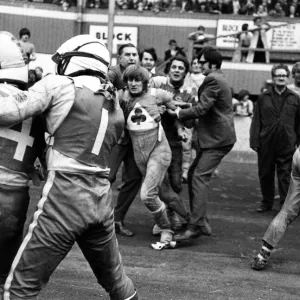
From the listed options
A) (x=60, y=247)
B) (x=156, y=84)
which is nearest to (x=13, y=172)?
(x=60, y=247)

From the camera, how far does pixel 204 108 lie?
23.5ft

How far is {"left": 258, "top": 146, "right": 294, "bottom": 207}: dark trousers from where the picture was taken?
912cm

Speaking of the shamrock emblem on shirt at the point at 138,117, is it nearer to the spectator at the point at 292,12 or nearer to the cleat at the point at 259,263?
the cleat at the point at 259,263

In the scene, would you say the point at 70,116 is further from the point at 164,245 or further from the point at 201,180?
the point at 201,180

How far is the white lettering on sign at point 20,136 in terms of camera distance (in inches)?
172

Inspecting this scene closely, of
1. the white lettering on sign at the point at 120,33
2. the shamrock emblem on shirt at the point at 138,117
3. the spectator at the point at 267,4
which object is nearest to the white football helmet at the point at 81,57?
the shamrock emblem on shirt at the point at 138,117

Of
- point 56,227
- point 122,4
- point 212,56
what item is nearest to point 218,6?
point 122,4

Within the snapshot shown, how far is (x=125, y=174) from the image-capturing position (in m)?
7.49

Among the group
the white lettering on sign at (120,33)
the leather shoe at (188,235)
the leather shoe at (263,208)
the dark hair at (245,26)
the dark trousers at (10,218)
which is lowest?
the leather shoe at (263,208)

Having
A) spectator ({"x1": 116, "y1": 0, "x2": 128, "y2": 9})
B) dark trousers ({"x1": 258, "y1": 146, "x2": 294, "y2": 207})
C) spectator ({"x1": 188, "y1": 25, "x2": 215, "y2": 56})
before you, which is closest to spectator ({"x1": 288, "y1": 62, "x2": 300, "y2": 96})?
dark trousers ({"x1": 258, "y1": 146, "x2": 294, "y2": 207})

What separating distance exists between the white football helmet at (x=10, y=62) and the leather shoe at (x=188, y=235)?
3.12 meters

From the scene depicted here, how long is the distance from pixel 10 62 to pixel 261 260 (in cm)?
312

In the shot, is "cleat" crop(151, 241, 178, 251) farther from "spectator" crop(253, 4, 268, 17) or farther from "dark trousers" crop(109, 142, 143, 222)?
"spectator" crop(253, 4, 268, 17)

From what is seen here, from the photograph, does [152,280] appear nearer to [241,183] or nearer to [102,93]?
[102,93]
